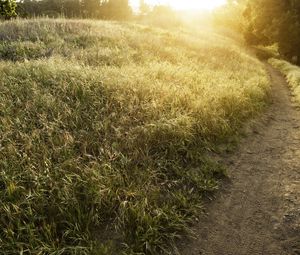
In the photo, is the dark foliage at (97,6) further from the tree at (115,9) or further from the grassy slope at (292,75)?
the grassy slope at (292,75)

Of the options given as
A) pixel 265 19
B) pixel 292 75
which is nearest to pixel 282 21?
pixel 265 19

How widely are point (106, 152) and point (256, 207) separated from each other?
297 centimetres

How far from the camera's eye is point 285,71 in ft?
76.9

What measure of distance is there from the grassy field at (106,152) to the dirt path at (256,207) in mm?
376

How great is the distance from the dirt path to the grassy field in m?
0.38

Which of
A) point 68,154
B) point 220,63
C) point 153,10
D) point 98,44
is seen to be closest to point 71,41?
point 98,44

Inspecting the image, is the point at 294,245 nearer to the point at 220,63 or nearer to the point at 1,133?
the point at 1,133

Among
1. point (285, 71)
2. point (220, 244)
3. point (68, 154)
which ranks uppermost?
point (68, 154)

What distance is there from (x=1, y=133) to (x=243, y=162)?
17.6 ft

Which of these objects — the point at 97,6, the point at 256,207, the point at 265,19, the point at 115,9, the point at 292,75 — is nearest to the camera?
the point at 256,207

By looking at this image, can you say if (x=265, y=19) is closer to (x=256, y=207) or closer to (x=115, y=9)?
(x=256, y=207)

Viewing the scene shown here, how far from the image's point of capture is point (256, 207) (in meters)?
5.99

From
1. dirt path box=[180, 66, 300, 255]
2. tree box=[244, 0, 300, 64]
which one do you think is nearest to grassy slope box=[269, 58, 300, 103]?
tree box=[244, 0, 300, 64]

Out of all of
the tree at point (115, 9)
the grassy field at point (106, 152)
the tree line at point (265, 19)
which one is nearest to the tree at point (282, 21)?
the tree line at point (265, 19)
